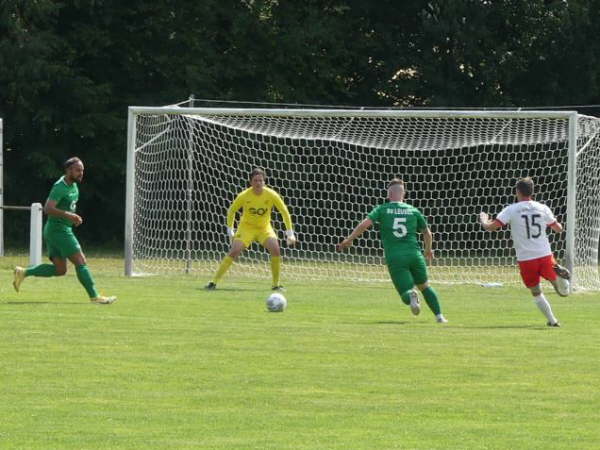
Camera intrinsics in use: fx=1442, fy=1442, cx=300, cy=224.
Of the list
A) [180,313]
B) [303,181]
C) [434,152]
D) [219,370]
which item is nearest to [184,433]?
[219,370]

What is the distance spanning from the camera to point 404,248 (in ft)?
54.0

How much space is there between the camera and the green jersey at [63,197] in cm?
1745

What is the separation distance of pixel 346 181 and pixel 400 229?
53.7 feet

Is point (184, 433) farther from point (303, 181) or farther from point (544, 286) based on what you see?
point (303, 181)

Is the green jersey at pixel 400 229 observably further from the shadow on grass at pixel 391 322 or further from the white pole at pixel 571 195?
the white pole at pixel 571 195

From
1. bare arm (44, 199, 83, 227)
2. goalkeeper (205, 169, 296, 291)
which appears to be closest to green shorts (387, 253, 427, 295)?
bare arm (44, 199, 83, 227)

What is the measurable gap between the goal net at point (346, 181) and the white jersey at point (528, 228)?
5709mm

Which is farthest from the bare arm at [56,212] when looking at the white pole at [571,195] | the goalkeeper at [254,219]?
the white pole at [571,195]

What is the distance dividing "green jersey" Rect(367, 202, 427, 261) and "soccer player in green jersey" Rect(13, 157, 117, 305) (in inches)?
145

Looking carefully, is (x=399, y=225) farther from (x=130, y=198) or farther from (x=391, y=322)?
(x=130, y=198)

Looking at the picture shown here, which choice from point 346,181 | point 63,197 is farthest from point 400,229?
point 346,181

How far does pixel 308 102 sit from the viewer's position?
3806cm

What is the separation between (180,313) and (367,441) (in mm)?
8582

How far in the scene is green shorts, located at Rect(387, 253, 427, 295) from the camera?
1636 centimetres
